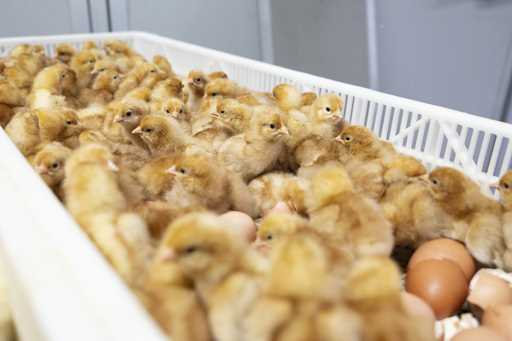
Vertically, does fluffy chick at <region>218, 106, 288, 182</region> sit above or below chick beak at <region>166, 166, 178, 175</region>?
below

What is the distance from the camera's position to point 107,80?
6.76 ft

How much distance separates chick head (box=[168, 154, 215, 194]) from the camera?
3.94 feet

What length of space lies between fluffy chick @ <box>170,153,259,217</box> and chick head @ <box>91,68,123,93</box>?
38.0 inches

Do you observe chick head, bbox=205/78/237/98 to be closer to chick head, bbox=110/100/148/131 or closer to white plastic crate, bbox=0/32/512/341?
chick head, bbox=110/100/148/131

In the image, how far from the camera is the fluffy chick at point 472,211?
3.72 ft

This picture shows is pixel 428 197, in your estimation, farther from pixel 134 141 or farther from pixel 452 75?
pixel 452 75

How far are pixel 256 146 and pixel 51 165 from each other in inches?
22.0

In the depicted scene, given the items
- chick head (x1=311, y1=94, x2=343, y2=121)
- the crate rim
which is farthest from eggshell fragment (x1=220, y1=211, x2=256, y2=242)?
the crate rim

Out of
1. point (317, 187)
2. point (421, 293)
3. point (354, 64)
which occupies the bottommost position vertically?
point (354, 64)

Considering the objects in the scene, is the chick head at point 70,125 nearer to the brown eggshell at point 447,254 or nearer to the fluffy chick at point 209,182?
the fluffy chick at point 209,182

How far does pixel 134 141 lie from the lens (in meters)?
1.50

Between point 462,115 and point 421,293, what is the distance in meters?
0.66

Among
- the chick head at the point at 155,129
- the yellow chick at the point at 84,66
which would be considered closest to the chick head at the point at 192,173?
the chick head at the point at 155,129

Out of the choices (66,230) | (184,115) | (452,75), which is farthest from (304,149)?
(452,75)
